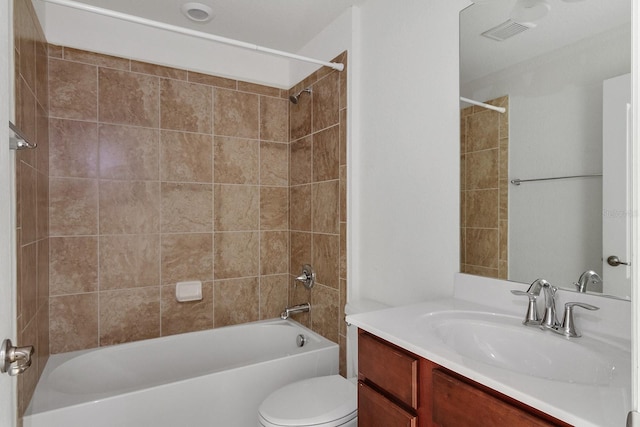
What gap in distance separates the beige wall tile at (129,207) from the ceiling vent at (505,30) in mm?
2030

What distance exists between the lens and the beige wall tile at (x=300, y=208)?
257 centimetres

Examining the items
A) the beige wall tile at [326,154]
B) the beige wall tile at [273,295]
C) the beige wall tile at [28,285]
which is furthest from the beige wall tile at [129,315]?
the beige wall tile at [326,154]

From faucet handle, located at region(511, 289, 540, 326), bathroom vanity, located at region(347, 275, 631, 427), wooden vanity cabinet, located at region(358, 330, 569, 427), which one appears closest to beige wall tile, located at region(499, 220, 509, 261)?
bathroom vanity, located at region(347, 275, 631, 427)

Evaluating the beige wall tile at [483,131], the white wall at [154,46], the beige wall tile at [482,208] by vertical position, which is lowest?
the beige wall tile at [482,208]

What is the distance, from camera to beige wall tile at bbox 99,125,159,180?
226 cm

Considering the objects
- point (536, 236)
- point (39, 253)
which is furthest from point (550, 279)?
point (39, 253)

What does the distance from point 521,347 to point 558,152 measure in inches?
24.8

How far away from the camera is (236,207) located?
2.66 metres

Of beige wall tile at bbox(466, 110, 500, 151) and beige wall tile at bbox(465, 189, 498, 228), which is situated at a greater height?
beige wall tile at bbox(466, 110, 500, 151)

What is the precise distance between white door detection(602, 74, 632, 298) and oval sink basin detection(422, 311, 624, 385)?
198mm

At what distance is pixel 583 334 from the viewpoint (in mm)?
1065

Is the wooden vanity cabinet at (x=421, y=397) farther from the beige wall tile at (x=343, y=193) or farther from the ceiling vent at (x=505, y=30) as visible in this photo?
the ceiling vent at (x=505, y=30)

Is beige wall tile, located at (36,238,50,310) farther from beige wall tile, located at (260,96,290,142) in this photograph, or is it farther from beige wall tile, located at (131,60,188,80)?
beige wall tile, located at (260,96,290,142)

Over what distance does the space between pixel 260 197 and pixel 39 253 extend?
135 centimetres
